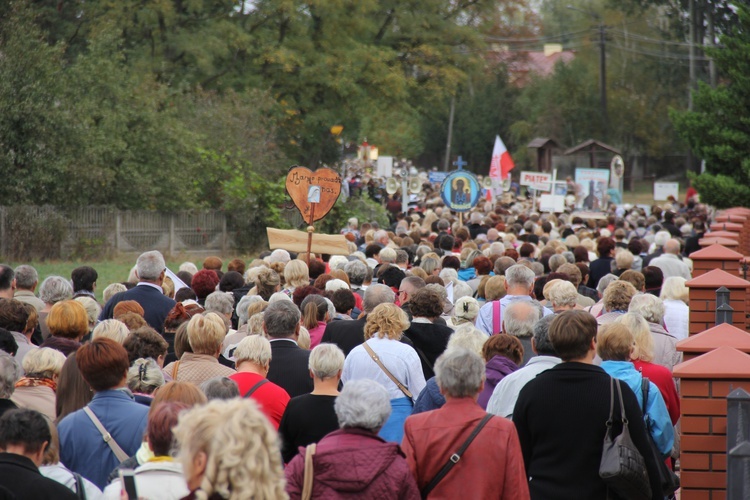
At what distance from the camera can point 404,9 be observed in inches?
1674

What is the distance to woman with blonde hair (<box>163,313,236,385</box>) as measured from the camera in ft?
21.2

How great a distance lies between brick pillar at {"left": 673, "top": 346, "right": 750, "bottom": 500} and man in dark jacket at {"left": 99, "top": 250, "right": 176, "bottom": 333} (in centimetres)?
498

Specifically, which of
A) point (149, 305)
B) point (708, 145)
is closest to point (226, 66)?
point (708, 145)

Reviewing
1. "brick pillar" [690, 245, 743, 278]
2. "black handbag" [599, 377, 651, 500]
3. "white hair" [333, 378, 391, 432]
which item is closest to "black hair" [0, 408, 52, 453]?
"white hair" [333, 378, 391, 432]

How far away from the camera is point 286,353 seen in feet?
22.7

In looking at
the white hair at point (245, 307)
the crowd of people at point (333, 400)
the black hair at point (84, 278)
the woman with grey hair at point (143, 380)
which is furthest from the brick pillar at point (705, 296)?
the black hair at point (84, 278)

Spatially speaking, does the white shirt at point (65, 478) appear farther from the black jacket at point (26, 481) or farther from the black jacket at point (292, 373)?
the black jacket at point (292, 373)

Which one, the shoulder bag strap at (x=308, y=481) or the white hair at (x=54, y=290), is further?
the white hair at (x=54, y=290)

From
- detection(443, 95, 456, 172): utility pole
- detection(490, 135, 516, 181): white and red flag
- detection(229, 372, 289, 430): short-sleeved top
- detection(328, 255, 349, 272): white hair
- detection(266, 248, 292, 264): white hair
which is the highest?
detection(443, 95, 456, 172): utility pole

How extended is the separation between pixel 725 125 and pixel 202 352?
43.8ft

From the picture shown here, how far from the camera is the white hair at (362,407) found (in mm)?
4469

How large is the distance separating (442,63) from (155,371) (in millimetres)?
38278

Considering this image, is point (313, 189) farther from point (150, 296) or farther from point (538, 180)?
point (538, 180)

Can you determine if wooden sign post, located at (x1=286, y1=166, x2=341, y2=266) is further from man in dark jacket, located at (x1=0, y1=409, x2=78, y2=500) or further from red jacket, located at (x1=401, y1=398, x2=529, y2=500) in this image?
man in dark jacket, located at (x1=0, y1=409, x2=78, y2=500)
